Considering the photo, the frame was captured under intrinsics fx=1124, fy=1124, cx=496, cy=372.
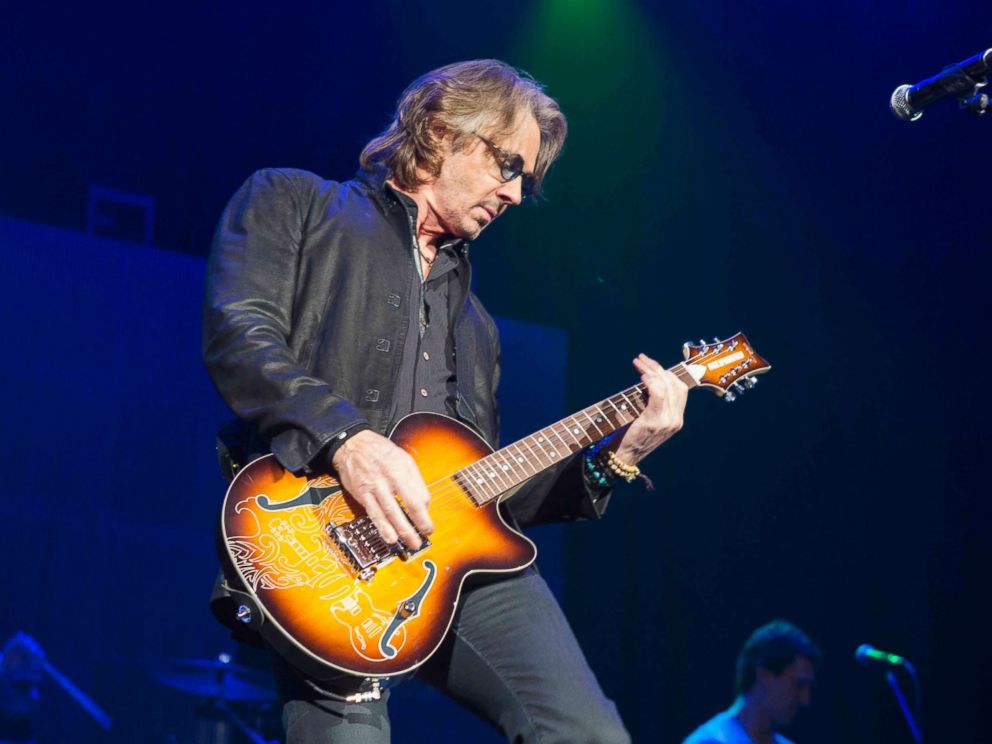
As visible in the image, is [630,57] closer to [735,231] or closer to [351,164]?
[735,231]

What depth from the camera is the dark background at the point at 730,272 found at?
6785mm

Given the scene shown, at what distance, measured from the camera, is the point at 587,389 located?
25.3ft

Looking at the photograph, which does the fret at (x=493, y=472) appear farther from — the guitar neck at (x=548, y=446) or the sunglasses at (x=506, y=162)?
the sunglasses at (x=506, y=162)

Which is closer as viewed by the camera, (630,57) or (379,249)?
(379,249)

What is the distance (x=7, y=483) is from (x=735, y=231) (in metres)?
4.75

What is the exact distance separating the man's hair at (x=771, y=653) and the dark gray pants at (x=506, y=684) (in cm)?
347

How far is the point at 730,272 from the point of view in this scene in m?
7.59

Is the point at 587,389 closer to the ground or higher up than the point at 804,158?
closer to the ground

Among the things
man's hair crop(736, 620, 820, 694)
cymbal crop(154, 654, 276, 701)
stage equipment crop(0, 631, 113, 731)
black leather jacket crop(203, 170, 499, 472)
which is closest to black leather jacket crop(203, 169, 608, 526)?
black leather jacket crop(203, 170, 499, 472)

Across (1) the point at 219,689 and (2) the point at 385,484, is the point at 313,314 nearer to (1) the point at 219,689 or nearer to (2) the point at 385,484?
(2) the point at 385,484

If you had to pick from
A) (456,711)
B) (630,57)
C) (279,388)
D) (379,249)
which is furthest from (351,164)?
(279,388)

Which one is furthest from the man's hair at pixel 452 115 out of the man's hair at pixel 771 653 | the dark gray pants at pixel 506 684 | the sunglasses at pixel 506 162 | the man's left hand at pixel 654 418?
the man's hair at pixel 771 653

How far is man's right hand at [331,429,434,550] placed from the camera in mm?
2398

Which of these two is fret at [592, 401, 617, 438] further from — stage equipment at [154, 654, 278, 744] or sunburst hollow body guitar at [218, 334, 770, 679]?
stage equipment at [154, 654, 278, 744]
